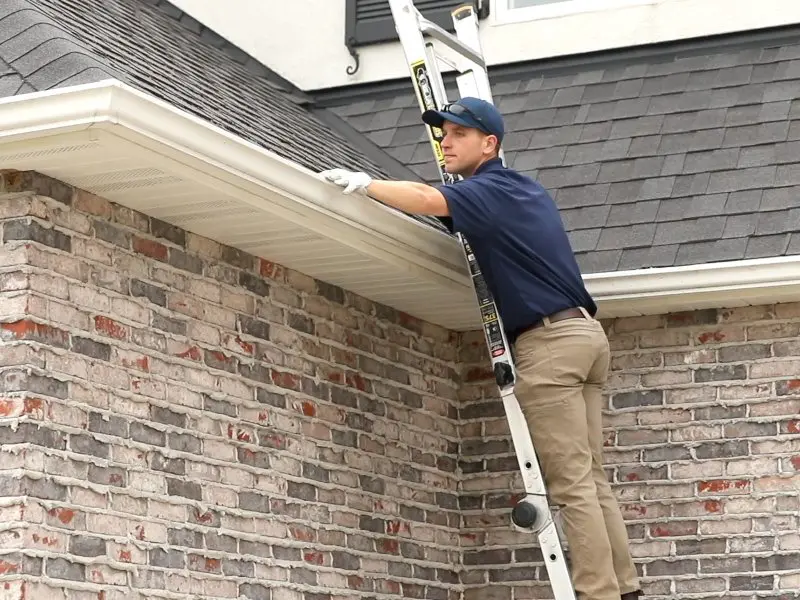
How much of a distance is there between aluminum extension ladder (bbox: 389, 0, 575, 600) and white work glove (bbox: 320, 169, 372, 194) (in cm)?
75

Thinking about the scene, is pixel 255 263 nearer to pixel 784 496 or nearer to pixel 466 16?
pixel 466 16

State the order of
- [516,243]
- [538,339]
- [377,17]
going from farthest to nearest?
[377,17] → [538,339] → [516,243]

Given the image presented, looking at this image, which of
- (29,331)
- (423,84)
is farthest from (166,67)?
(29,331)

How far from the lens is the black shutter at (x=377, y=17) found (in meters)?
8.82

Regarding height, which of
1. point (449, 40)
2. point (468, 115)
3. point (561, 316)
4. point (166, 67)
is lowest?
point (561, 316)

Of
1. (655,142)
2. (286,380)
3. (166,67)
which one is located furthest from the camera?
(655,142)

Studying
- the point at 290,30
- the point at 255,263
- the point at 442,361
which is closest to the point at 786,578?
the point at 442,361

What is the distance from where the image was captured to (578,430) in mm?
6023

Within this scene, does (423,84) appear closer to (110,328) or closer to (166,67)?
(166,67)

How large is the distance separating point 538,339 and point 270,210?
3.97 ft

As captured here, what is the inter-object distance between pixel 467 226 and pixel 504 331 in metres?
0.54

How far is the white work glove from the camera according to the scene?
18.6 feet

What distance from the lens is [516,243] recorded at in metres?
6.00

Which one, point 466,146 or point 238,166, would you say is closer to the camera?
point 238,166
